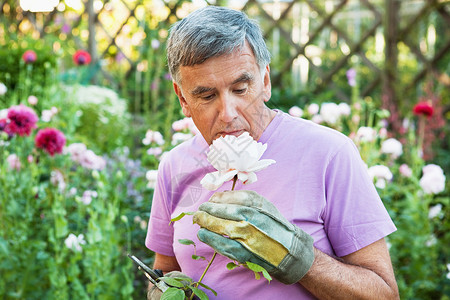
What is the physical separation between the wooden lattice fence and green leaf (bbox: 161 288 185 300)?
2161 millimetres

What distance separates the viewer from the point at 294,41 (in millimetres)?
5680

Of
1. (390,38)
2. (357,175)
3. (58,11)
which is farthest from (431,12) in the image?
(58,11)

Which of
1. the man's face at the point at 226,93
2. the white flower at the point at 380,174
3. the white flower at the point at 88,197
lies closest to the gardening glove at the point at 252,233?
the man's face at the point at 226,93

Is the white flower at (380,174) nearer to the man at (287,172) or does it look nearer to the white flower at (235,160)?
the man at (287,172)

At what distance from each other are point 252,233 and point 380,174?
124cm

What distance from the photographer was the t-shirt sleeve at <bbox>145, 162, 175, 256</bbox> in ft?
4.97

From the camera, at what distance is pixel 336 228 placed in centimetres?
122

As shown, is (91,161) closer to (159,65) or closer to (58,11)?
(159,65)

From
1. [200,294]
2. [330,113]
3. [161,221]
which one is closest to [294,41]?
[330,113]

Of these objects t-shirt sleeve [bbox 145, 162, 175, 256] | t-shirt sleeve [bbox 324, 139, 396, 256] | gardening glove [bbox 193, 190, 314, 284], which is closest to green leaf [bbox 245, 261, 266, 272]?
gardening glove [bbox 193, 190, 314, 284]

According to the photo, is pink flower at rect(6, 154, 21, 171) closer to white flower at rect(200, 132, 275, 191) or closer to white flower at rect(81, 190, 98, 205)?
white flower at rect(81, 190, 98, 205)

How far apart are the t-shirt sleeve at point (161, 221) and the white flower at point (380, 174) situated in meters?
0.97

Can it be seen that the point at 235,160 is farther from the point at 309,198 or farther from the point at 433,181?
the point at 433,181

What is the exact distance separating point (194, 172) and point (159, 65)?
347 centimetres
